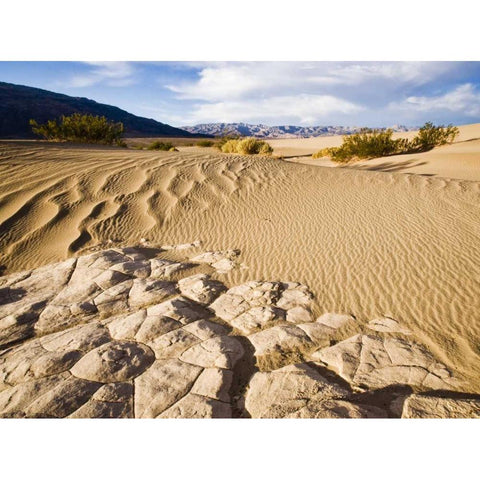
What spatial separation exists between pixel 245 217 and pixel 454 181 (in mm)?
5258

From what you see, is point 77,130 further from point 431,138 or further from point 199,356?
point 431,138

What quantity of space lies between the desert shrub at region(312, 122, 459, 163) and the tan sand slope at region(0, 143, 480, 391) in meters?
9.02

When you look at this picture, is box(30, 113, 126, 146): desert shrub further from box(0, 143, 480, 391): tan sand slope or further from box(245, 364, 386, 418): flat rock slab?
box(245, 364, 386, 418): flat rock slab

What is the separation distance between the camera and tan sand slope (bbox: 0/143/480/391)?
11.0 ft

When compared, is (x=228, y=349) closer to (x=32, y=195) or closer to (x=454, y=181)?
(x=32, y=195)

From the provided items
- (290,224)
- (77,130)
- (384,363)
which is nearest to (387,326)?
(384,363)

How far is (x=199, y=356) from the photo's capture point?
261cm

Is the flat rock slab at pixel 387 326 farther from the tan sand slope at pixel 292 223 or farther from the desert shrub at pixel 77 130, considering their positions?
the desert shrub at pixel 77 130

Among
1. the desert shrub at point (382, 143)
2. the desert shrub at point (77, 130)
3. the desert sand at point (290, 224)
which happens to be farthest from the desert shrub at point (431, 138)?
the desert shrub at point (77, 130)

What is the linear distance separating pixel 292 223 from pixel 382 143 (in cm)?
1322

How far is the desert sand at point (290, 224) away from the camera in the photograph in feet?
10.9

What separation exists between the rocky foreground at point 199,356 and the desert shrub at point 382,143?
14.8 m

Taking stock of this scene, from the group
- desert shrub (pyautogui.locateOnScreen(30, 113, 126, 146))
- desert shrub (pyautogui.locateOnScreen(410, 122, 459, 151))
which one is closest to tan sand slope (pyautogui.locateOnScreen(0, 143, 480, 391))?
desert shrub (pyautogui.locateOnScreen(30, 113, 126, 146))

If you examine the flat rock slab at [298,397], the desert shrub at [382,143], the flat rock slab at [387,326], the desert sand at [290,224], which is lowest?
the flat rock slab at [298,397]
